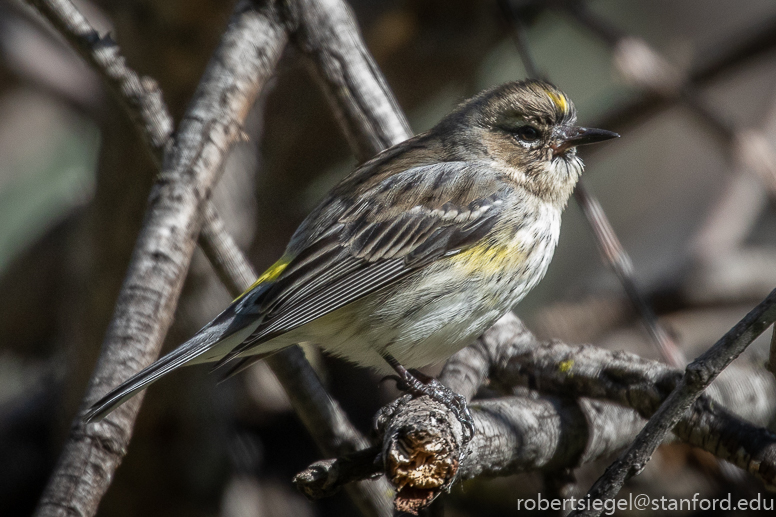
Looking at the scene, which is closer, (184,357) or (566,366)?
(184,357)

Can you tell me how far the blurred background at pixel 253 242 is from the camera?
411cm

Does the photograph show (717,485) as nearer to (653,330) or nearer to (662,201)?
(653,330)

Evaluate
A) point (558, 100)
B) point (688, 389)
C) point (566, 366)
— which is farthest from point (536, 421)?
point (558, 100)

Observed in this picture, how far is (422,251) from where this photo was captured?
330 centimetres

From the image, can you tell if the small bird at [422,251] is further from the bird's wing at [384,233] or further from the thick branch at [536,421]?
the thick branch at [536,421]

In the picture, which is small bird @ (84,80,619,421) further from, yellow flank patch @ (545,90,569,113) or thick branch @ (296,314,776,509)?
thick branch @ (296,314,776,509)

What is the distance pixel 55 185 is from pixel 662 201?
5913 mm

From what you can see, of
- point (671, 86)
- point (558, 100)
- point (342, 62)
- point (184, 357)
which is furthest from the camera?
point (671, 86)

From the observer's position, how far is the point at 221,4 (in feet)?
13.8

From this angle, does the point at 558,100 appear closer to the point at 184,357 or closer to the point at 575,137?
the point at 575,137

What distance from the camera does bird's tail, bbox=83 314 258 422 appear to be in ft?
8.19

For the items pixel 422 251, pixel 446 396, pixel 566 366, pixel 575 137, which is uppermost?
pixel 575 137

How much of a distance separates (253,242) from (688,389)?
3.13 meters

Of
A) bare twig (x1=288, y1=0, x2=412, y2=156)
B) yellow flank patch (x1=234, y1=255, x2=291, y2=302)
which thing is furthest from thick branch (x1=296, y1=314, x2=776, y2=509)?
bare twig (x1=288, y1=0, x2=412, y2=156)
